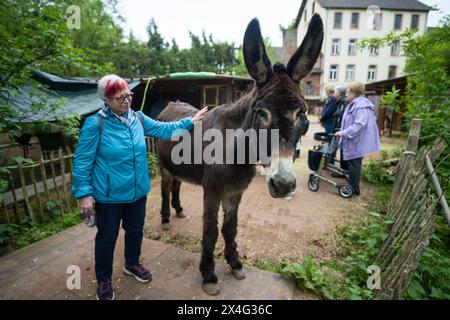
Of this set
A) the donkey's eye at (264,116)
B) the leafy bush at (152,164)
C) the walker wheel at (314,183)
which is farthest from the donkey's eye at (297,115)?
the leafy bush at (152,164)

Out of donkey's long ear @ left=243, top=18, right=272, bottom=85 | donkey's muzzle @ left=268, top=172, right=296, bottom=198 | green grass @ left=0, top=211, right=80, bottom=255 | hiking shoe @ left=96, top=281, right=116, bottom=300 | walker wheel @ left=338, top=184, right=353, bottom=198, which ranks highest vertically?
donkey's long ear @ left=243, top=18, right=272, bottom=85

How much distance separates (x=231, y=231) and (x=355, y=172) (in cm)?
373

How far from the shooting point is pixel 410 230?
2422mm

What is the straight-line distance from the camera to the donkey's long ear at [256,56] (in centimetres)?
190

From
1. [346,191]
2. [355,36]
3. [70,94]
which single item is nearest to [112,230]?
[346,191]

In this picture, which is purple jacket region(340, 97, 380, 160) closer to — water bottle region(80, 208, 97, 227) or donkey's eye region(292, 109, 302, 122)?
donkey's eye region(292, 109, 302, 122)

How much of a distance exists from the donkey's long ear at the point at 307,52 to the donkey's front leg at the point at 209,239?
1.40m

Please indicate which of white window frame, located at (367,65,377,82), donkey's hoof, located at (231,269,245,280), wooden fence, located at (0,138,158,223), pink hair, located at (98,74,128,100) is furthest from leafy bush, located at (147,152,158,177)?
white window frame, located at (367,65,377,82)

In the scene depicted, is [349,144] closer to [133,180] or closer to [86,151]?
[133,180]

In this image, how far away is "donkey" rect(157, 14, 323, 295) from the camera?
5.54 feet

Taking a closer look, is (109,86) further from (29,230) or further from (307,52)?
(29,230)

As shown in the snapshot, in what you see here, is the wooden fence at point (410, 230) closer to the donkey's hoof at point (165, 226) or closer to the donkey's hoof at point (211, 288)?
the donkey's hoof at point (211, 288)

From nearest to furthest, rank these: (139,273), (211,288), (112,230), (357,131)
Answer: (112,230)
(211,288)
(139,273)
(357,131)

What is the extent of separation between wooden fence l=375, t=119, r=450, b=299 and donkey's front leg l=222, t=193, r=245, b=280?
4.68 feet
